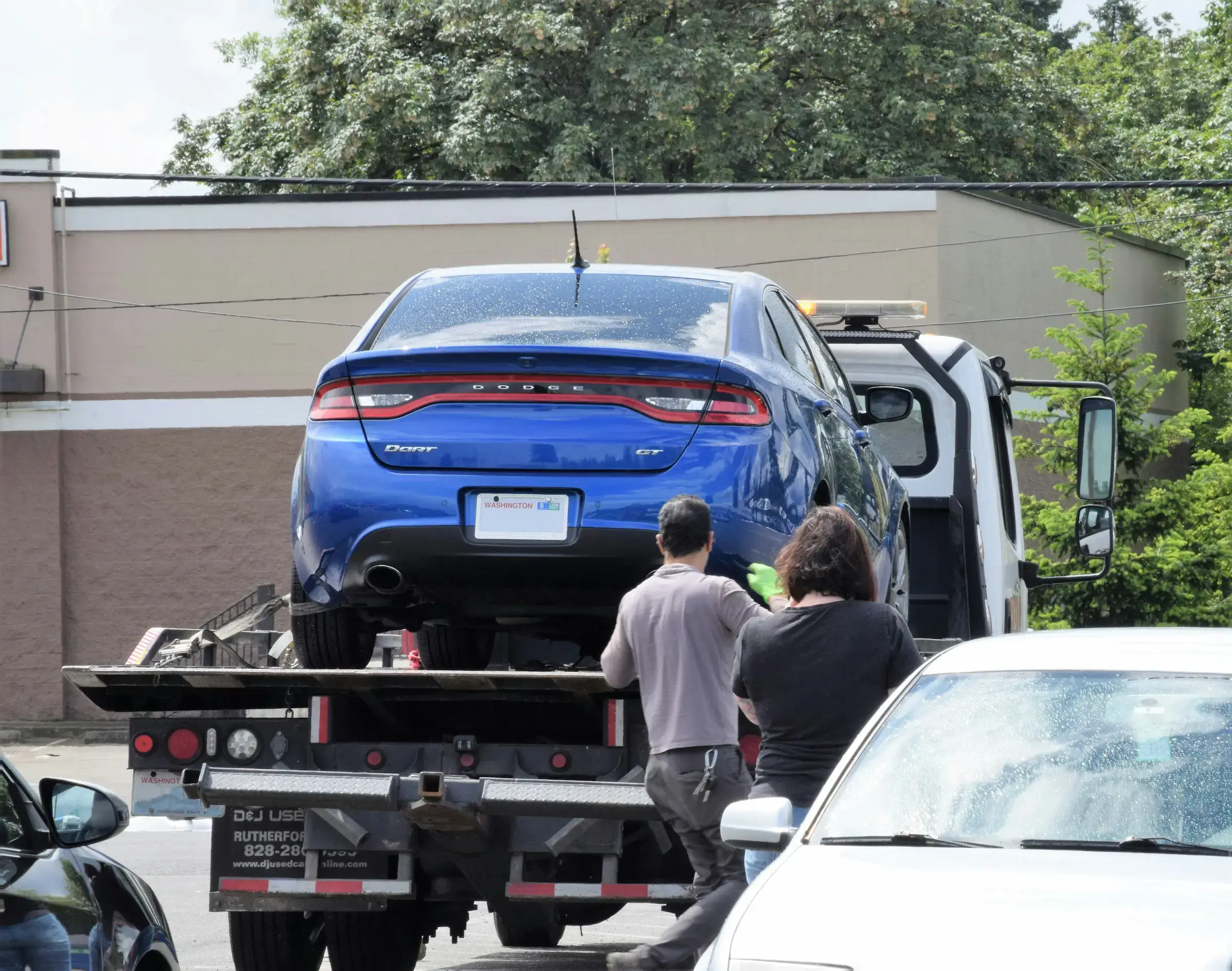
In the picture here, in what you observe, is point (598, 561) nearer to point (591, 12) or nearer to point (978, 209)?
point (978, 209)

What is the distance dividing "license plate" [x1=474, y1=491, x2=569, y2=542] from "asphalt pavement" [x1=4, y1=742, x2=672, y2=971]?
2363 millimetres

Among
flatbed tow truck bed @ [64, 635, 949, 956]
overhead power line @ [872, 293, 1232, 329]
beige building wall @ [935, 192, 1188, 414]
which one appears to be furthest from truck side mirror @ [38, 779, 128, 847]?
beige building wall @ [935, 192, 1188, 414]

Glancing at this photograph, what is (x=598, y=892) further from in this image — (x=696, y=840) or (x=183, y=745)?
(x=183, y=745)

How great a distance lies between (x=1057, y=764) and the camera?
421 centimetres

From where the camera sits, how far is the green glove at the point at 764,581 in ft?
18.8

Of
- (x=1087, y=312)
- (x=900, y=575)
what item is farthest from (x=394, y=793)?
(x=1087, y=312)

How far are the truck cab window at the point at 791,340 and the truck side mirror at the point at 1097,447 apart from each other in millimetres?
2993

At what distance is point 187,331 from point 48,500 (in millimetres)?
2873

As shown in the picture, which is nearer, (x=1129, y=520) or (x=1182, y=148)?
(x=1129, y=520)

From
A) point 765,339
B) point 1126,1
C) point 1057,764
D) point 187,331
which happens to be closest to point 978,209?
point 187,331

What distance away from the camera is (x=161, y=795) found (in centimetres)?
623

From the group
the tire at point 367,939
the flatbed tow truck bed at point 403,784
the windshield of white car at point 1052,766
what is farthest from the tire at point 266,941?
the windshield of white car at point 1052,766

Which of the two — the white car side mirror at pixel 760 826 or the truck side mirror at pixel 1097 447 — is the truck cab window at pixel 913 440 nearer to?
the truck side mirror at pixel 1097 447

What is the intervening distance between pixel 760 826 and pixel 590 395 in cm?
193
